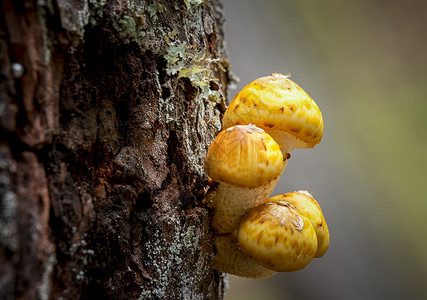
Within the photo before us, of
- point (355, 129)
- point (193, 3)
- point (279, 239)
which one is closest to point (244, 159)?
point (279, 239)

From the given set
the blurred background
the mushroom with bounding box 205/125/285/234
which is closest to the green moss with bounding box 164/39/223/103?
the mushroom with bounding box 205/125/285/234

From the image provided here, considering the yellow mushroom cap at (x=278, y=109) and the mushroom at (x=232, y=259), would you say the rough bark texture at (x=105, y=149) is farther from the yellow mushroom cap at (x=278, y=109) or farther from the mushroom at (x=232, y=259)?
the yellow mushroom cap at (x=278, y=109)

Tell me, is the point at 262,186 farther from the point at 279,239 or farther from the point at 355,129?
the point at 355,129

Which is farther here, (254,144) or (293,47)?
(293,47)

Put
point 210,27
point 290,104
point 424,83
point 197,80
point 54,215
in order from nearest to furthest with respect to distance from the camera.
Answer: point 54,215 → point 290,104 → point 197,80 → point 210,27 → point 424,83

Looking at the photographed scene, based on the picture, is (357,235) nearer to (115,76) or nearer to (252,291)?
(252,291)

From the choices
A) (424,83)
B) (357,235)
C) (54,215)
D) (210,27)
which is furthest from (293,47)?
(54,215)
